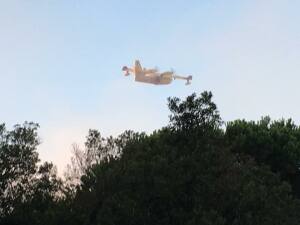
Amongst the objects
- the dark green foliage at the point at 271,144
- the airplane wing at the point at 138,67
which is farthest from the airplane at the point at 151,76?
the dark green foliage at the point at 271,144

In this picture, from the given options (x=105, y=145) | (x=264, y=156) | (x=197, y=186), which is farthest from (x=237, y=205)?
(x=264, y=156)

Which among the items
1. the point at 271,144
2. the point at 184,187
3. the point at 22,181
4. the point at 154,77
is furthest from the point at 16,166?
the point at 154,77

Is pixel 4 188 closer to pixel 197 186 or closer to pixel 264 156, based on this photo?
pixel 197 186

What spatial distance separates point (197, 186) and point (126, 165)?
3.36 m

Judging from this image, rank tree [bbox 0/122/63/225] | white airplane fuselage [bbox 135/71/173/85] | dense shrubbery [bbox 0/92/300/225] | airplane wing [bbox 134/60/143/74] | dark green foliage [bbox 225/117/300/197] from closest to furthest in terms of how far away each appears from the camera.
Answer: dense shrubbery [bbox 0/92/300/225], tree [bbox 0/122/63/225], dark green foliage [bbox 225/117/300/197], white airplane fuselage [bbox 135/71/173/85], airplane wing [bbox 134/60/143/74]

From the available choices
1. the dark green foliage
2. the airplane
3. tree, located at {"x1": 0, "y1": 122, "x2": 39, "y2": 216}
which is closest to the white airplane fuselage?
the airplane

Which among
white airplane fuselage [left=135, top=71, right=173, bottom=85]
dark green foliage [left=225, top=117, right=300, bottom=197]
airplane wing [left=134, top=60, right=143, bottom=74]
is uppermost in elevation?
airplane wing [left=134, top=60, right=143, bottom=74]

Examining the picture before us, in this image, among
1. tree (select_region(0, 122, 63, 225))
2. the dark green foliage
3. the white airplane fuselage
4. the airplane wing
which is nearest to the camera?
tree (select_region(0, 122, 63, 225))

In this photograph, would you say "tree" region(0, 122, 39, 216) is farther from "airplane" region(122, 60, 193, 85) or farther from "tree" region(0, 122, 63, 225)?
"airplane" region(122, 60, 193, 85)

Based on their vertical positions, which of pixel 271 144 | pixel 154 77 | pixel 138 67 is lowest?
pixel 271 144

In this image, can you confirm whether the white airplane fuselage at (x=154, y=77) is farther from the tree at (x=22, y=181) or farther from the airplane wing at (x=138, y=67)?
the tree at (x=22, y=181)

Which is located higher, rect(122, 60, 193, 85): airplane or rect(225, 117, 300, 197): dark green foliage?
rect(122, 60, 193, 85): airplane

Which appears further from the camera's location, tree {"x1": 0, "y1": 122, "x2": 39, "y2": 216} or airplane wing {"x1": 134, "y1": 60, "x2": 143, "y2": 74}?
airplane wing {"x1": 134, "y1": 60, "x2": 143, "y2": 74}

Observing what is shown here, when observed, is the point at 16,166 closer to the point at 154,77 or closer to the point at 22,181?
the point at 22,181
